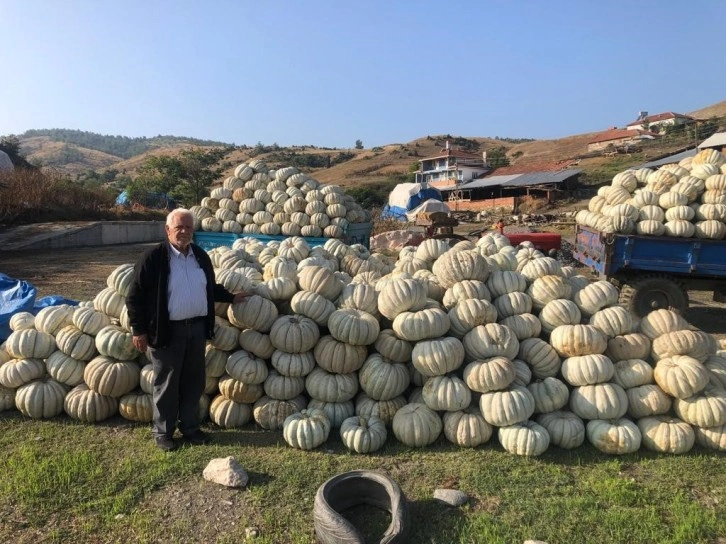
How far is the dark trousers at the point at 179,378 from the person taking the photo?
4.45 m

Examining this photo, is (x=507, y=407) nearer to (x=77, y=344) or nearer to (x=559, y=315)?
(x=559, y=315)

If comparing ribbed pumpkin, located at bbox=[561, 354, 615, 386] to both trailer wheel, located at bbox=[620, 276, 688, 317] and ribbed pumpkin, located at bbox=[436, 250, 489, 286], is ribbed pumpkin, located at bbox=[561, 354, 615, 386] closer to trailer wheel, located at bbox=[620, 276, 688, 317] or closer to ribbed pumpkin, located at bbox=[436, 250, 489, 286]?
ribbed pumpkin, located at bbox=[436, 250, 489, 286]

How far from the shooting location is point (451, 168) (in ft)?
211

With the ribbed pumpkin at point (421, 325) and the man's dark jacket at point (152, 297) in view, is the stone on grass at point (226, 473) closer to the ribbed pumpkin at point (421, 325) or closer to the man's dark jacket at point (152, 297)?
the man's dark jacket at point (152, 297)

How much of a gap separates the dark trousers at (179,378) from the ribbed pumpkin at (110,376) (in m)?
0.58

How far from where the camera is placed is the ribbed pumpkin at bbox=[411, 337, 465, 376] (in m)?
4.69

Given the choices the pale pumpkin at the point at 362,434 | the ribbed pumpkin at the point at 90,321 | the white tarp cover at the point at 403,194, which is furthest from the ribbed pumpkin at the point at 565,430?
the white tarp cover at the point at 403,194

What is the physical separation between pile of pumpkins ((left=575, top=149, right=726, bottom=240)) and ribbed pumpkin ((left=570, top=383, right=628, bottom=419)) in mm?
5022

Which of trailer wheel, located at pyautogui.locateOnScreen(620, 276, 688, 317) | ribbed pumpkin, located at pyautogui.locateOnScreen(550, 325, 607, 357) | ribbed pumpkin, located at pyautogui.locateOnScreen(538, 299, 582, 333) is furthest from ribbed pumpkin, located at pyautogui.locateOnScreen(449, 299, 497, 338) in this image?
trailer wheel, located at pyautogui.locateOnScreen(620, 276, 688, 317)

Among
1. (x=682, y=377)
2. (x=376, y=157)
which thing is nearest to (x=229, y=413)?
(x=682, y=377)

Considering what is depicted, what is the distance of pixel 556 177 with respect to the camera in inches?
1594

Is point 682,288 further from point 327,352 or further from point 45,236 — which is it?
point 45,236

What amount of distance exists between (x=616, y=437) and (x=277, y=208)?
32.8 feet

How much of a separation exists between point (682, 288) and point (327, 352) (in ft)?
24.1
